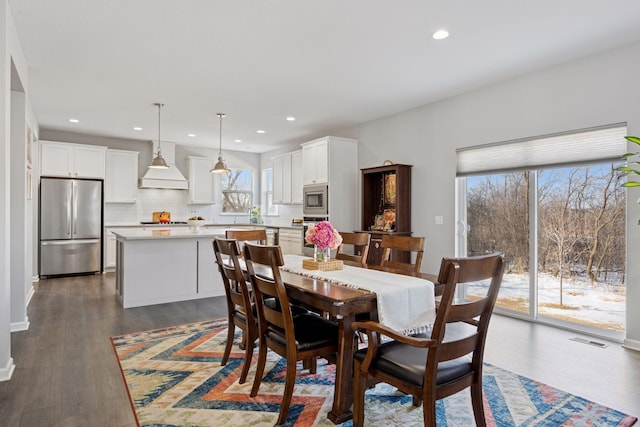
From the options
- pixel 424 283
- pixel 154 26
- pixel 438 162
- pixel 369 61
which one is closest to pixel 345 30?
pixel 369 61

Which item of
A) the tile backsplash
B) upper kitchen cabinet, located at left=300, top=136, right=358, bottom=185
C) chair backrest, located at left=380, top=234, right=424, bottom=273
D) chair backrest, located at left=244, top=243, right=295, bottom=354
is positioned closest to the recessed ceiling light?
chair backrest, located at left=380, top=234, right=424, bottom=273

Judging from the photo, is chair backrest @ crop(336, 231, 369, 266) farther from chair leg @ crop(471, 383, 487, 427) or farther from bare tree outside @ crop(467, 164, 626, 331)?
bare tree outside @ crop(467, 164, 626, 331)

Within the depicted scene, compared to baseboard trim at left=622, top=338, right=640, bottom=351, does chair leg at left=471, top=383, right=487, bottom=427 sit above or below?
above

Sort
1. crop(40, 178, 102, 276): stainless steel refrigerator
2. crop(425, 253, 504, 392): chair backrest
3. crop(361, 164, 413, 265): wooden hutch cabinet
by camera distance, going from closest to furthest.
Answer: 1. crop(425, 253, 504, 392): chair backrest
2. crop(361, 164, 413, 265): wooden hutch cabinet
3. crop(40, 178, 102, 276): stainless steel refrigerator

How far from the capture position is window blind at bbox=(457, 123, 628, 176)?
3.56 m

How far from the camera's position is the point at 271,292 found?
222 centimetres

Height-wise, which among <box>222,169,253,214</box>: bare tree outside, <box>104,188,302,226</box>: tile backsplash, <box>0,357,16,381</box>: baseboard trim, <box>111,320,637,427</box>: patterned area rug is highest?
<box>222,169,253,214</box>: bare tree outside

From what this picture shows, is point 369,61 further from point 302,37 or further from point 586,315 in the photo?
point 586,315

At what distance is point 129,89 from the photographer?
187 inches

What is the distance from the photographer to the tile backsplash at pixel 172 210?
7930 millimetres

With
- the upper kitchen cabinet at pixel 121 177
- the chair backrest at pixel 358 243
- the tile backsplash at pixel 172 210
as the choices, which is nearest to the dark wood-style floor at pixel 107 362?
the chair backrest at pixel 358 243

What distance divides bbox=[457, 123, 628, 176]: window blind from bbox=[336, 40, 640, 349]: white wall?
0.08 meters

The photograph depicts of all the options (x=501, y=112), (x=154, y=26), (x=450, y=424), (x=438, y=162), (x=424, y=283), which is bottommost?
(x=450, y=424)

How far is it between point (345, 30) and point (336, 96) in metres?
1.82
